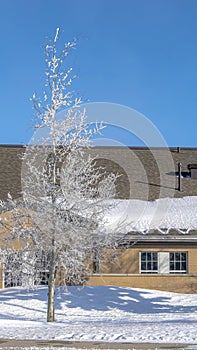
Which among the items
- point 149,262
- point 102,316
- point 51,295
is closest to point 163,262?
point 149,262

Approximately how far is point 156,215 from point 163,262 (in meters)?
2.69

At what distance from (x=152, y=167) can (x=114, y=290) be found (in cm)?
1275

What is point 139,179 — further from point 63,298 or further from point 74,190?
point 74,190

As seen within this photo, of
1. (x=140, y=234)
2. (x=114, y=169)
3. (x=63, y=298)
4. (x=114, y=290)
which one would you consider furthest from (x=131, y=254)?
(x=114, y=169)

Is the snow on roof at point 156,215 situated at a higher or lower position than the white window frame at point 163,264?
higher

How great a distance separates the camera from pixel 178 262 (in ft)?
91.5

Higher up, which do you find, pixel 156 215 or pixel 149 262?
pixel 156 215

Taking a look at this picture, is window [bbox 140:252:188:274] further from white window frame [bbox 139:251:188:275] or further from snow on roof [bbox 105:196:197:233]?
snow on roof [bbox 105:196:197:233]

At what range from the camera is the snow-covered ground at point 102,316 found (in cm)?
1341

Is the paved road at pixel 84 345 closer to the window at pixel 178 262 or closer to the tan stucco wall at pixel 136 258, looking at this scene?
the tan stucco wall at pixel 136 258

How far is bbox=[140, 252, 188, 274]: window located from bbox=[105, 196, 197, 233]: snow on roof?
1.24m

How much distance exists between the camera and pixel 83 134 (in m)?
19.5

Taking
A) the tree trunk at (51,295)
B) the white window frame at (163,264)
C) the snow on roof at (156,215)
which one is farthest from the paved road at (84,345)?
the white window frame at (163,264)

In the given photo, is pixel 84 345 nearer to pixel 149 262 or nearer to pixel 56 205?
pixel 56 205
